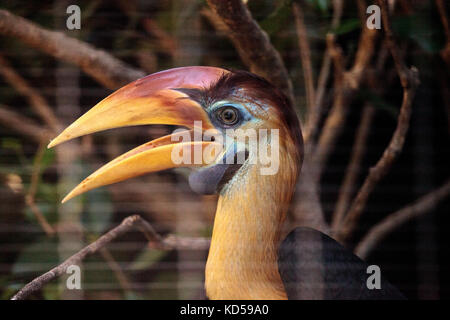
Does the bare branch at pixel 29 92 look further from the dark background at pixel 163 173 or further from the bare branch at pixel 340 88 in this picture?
the bare branch at pixel 340 88

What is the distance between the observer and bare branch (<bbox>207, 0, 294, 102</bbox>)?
1.00m

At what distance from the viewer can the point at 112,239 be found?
3.48 feet

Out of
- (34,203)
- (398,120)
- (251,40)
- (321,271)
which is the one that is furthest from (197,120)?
(34,203)

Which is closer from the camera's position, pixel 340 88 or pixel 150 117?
pixel 150 117

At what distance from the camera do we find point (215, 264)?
97 centimetres

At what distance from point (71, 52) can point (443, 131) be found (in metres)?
1.03

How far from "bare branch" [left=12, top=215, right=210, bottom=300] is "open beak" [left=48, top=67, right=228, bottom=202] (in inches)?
5.2

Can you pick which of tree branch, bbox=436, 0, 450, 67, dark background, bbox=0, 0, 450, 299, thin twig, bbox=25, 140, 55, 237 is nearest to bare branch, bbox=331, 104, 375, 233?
dark background, bbox=0, 0, 450, 299

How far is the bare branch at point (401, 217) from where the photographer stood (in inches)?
55.4

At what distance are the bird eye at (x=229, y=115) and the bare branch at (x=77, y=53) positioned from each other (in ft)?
1.35

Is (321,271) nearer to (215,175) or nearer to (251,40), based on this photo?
(215,175)

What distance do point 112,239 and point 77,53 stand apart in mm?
503

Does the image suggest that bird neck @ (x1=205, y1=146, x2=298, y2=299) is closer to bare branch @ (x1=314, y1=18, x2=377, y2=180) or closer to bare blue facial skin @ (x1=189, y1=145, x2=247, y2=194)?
bare blue facial skin @ (x1=189, y1=145, x2=247, y2=194)

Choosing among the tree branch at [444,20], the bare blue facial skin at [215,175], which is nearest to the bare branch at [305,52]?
the tree branch at [444,20]
